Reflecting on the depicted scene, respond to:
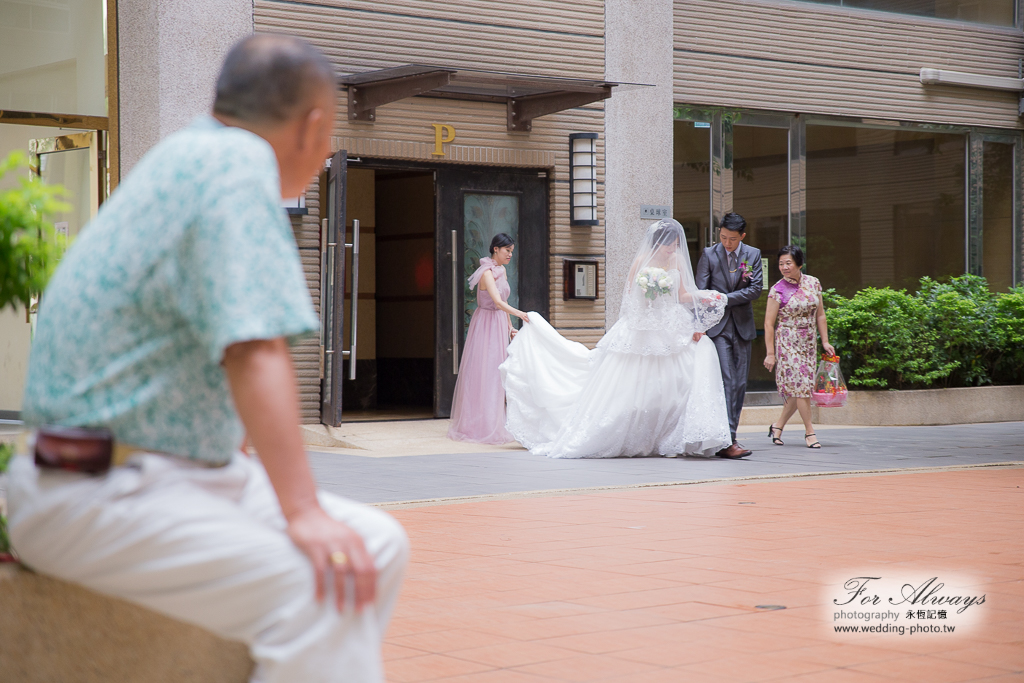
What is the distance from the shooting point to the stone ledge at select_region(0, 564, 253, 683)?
5.92ft

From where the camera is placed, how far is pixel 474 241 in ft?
41.0

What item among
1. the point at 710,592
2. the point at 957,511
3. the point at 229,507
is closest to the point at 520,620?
the point at 710,592

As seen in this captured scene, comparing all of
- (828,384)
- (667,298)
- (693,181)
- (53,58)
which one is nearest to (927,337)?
(693,181)

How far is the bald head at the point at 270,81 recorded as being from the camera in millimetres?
1756

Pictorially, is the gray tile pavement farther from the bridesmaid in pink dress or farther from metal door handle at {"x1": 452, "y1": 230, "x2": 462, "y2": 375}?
metal door handle at {"x1": 452, "y1": 230, "x2": 462, "y2": 375}

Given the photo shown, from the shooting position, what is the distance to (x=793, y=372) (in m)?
10.9

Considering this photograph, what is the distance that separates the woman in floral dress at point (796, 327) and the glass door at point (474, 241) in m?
2.83

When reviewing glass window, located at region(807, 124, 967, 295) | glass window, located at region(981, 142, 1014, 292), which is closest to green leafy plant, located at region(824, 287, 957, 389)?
glass window, located at region(807, 124, 967, 295)

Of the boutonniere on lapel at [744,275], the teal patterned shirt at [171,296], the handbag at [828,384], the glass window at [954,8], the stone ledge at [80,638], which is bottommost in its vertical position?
the handbag at [828,384]

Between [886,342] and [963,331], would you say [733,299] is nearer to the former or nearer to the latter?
[886,342]

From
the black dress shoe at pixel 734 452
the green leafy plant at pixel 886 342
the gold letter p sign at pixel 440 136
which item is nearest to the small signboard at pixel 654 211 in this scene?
the green leafy plant at pixel 886 342

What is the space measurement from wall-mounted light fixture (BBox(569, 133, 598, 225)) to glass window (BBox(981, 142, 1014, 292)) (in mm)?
6698

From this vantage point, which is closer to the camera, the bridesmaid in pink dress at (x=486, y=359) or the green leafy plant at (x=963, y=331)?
the bridesmaid in pink dress at (x=486, y=359)

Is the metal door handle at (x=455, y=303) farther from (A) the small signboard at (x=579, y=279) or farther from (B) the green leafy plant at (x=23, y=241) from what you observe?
(B) the green leafy plant at (x=23, y=241)
